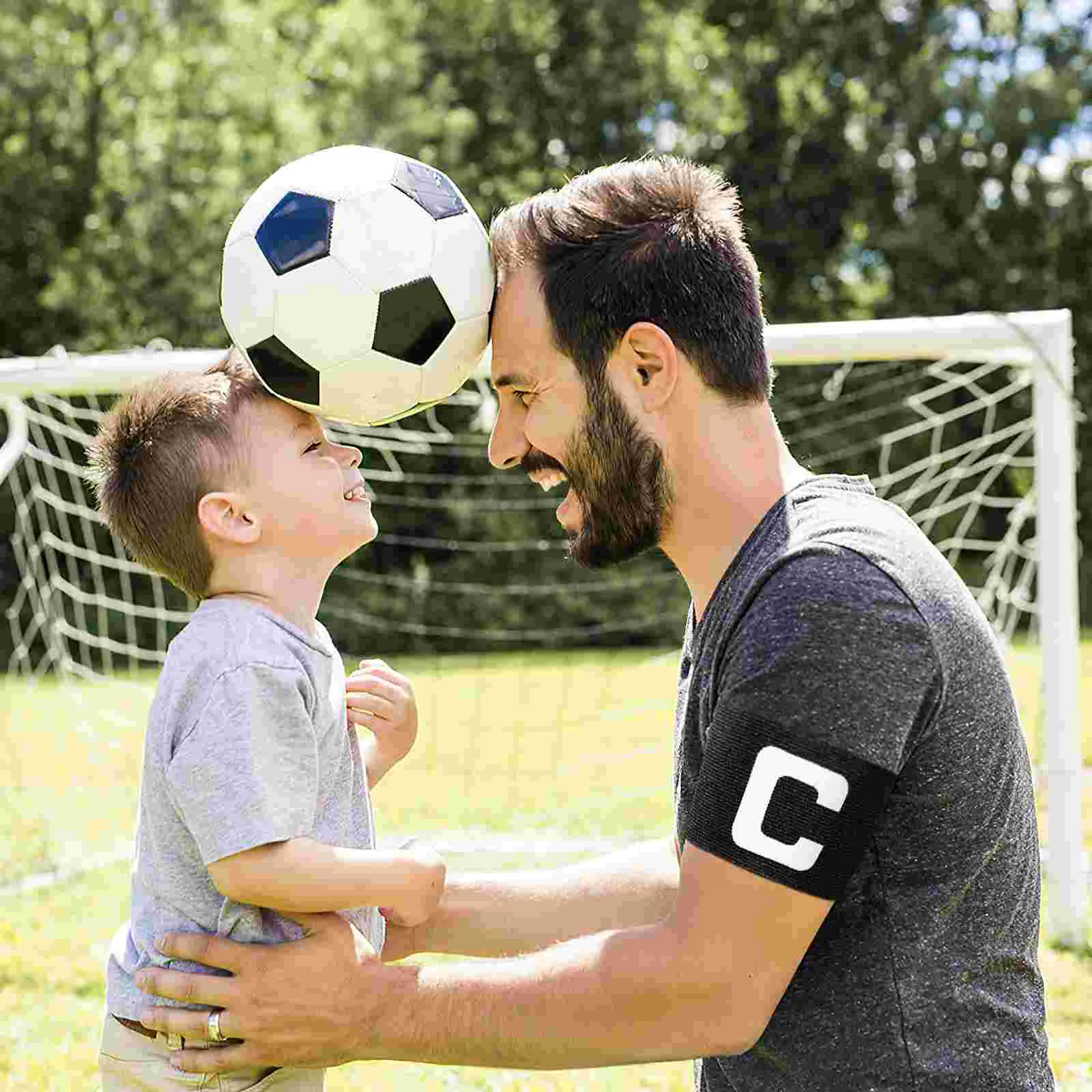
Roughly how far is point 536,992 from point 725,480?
2.41ft

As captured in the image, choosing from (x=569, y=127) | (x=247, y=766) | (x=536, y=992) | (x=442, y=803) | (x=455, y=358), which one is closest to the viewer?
(x=536, y=992)

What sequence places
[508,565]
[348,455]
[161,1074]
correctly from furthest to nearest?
[508,565] < [348,455] < [161,1074]

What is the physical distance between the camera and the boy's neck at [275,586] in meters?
2.04

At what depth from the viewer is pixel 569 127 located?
64.0 ft

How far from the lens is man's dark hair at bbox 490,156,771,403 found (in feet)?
6.36

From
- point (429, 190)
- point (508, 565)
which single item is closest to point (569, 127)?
point (508, 565)

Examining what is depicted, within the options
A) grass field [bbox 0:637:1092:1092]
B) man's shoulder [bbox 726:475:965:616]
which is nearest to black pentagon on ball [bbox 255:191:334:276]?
man's shoulder [bbox 726:475:965:616]

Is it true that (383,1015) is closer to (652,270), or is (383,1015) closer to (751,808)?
(751,808)

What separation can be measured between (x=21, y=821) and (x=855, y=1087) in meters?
5.85

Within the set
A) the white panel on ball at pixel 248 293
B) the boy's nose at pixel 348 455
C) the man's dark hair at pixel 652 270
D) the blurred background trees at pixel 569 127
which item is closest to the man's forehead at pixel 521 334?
the man's dark hair at pixel 652 270

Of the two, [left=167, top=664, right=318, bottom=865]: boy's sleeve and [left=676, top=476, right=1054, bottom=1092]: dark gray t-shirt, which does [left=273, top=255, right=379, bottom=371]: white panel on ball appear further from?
[left=676, top=476, right=1054, bottom=1092]: dark gray t-shirt

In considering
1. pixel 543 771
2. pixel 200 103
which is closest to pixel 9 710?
pixel 543 771

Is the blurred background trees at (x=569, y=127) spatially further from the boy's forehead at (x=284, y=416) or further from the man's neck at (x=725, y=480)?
the man's neck at (x=725, y=480)

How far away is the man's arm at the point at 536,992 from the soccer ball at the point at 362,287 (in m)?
0.86
